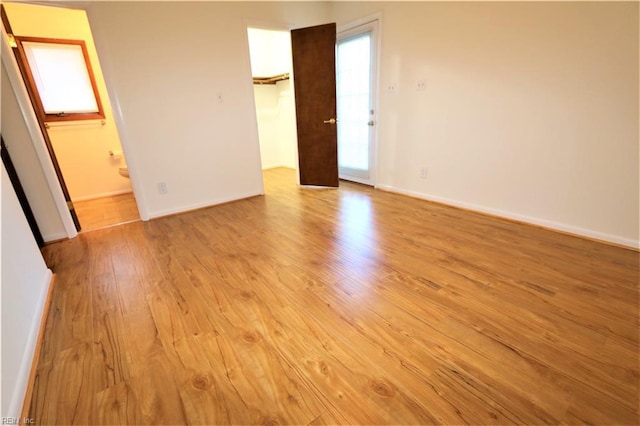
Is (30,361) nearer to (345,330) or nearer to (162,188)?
(345,330)

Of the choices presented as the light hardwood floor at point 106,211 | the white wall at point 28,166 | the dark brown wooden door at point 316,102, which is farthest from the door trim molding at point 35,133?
the dark brown wooden door at point 316,102

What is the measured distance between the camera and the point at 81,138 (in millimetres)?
3832

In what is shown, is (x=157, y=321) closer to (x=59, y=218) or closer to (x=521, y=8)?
(x=59, y=218)

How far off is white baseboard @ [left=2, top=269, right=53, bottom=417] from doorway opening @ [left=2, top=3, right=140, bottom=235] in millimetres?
1583

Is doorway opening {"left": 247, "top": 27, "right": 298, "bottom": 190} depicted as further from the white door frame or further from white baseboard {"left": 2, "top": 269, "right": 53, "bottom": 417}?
white baseboard {"left": 2, "top": 269, "right": 53, "bottom": 417}

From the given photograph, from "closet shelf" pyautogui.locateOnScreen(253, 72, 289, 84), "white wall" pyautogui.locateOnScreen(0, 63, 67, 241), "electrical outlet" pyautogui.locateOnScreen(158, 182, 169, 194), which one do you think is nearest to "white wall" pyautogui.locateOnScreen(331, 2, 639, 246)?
"closet shelf" pyautogui.locateOnScreen(253, 72, 289, 84)

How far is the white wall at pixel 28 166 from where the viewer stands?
231 cm

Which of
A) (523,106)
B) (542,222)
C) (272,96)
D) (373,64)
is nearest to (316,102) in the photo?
(373,64)

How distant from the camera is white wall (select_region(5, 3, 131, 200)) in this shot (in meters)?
3.40

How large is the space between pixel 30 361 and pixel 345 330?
4.68 feet

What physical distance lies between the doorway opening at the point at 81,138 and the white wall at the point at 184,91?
2.46ft

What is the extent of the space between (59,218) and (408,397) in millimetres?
3223

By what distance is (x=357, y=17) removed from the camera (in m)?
3.51

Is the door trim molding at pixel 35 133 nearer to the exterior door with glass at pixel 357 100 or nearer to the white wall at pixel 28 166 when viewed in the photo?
the white wall at pixel 28 166
